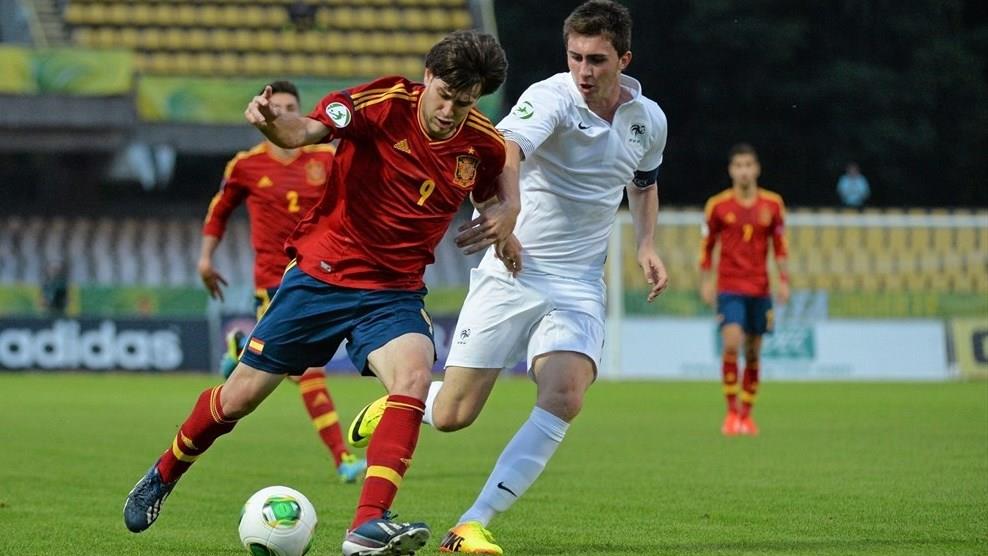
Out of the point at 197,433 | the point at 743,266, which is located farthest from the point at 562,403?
the point at 743,266

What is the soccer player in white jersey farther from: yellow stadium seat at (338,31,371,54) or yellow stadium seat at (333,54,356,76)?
yellow stadium seat at (338,31,371,54)

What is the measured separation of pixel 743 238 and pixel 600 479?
485cm

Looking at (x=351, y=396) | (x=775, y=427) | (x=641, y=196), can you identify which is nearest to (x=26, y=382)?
(x=351, y=396)

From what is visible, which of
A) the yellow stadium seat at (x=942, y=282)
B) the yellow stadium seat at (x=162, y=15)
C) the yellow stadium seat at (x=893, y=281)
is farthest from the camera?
the yellow stadium seat at (x=162, y=15)

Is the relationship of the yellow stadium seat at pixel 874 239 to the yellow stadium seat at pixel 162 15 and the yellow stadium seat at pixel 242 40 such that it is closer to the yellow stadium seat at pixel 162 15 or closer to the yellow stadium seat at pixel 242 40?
the yellow stadium seat at pixel 242 40

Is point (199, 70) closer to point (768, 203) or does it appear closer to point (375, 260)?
point (768, 203)

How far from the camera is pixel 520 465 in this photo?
642 cm

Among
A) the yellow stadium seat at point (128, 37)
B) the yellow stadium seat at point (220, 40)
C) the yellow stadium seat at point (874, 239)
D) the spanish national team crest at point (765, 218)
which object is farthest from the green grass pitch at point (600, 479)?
the yellow stadium seat at point (220, 40)

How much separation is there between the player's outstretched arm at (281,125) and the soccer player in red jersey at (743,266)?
8.27 meters

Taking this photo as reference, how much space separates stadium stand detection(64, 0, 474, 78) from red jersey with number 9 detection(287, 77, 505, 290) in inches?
860

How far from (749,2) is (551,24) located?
4486 millimetres

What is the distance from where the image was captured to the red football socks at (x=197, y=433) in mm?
6289

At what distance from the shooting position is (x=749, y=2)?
3647 centimetres

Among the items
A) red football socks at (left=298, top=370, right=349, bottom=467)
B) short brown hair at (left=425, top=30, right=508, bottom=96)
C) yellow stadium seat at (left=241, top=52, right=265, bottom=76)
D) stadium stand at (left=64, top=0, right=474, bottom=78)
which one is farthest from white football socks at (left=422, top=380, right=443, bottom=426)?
yellow stadium seat at (left=241, top=52, right=265, bottom=76)
